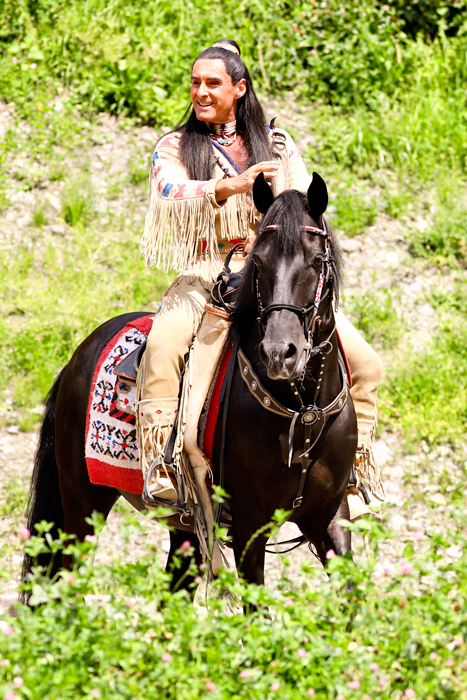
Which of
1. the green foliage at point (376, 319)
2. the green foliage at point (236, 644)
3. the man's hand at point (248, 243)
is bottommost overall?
Result: the green foliage at point (236, 644)

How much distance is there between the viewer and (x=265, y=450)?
330 centimetres

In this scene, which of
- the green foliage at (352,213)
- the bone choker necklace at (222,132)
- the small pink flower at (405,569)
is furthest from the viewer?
the green foliage at (352,213)

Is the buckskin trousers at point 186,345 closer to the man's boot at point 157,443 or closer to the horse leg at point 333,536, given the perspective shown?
the man's boot at point 157,443

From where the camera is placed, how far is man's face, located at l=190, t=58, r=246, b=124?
374 centimetres

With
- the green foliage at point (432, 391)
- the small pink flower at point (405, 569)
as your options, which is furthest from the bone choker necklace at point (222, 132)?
the green foliage at point (432, 391)

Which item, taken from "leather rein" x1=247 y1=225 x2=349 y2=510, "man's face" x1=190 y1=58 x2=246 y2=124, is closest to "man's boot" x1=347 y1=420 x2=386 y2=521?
"leather rein" x1=247 y1=225 x2=349 y2=510

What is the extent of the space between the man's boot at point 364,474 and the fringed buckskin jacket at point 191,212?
Result: 1.08m

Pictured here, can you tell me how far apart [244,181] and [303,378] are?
842 mm

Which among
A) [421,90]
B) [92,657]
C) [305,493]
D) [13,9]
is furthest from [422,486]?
[13,9]

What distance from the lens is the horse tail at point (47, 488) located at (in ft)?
15.1

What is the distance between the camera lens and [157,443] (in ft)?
11.6

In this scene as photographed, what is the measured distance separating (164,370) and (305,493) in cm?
82

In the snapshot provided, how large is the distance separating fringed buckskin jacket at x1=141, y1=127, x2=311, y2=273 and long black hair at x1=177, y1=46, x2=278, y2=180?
1.8 inches

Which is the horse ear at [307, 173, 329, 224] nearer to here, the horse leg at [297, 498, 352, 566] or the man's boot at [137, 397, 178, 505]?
the man's boot at [137, 397, 178, 505]
